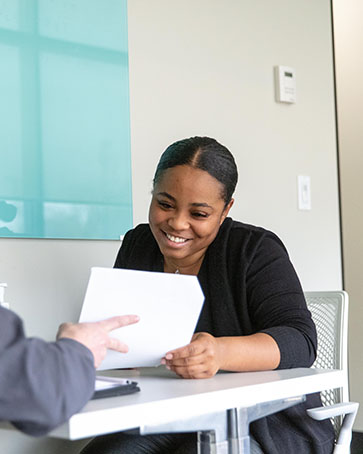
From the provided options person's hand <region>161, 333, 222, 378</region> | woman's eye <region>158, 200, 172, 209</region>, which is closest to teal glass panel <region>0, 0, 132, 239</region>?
woman's eye <region>158, 200, 172, 209</region>

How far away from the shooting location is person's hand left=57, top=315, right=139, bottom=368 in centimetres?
112

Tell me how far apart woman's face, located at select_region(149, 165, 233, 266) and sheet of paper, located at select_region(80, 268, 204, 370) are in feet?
1.49

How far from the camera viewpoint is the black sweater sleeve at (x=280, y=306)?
162 centimetres

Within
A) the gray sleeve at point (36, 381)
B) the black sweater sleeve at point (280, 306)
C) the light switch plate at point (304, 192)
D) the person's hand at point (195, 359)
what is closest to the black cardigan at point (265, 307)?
the black sweater sleeve at point (280, 306)

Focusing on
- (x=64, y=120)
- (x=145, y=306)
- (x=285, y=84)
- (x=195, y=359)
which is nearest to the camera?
(x=145, y=306)

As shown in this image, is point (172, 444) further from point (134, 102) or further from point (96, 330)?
point (134, 102)

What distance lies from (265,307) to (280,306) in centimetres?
4

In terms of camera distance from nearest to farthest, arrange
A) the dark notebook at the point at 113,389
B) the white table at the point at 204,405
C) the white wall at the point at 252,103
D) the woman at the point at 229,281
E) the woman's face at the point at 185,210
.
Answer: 1. the white table at the point at 204,405
2. the dark notebook at the point at 113,389
3. the woman at the point at 229,281
4. the woman's face at the point at 185,210
5. the white wall at the point at 252,103

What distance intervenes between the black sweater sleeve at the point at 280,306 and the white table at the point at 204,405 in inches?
2.5

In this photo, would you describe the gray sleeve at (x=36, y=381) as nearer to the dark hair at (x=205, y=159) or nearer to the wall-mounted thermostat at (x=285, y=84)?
the dark hair at (x=205, y=159)

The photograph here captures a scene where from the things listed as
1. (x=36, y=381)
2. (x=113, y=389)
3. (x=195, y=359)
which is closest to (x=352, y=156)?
(x=195, y=359)

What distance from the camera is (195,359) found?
1426 millimetres

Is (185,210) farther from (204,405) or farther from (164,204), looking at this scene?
Answer: (204,405)

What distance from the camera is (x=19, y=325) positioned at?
37.5 inches
